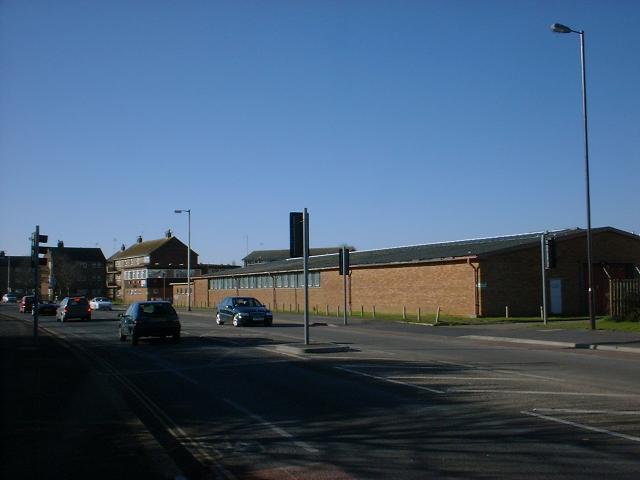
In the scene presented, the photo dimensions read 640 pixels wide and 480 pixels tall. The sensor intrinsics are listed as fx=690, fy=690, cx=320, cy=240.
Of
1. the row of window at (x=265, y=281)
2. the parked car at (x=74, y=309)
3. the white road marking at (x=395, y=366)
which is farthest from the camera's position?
the row of window at (x=265, y=281)

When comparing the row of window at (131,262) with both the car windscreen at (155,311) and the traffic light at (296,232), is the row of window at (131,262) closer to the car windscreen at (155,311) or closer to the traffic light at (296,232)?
the car windscreen at (155,311)

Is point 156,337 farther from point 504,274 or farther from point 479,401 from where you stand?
point 504,274

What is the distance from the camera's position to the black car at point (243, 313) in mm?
35312

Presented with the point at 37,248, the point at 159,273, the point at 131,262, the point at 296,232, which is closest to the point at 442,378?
the point at 296,232

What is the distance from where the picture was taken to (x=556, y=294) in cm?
3928

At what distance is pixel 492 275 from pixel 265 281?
95.1 feet

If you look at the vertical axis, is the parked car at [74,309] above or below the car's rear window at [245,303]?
below

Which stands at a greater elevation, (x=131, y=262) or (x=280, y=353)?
(x=131, y=262)

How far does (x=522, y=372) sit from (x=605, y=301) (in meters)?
29.0

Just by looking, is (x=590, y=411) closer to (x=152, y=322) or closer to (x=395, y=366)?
(x=395, y=366)

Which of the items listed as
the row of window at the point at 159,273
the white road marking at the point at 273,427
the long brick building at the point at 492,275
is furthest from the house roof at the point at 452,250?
the row of window at the point at 159,273

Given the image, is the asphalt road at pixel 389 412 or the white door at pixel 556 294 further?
the white door at pixel 556 294

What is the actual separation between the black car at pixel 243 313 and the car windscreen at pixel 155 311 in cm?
1119

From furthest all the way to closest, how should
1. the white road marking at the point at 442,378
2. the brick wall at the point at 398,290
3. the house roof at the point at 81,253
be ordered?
the house roof at the point at 81,253 → the brick wall at the point at 398,290 → the white road marking at the point at 442,378
